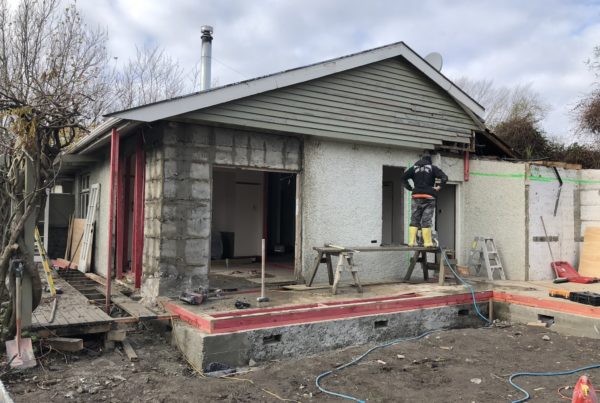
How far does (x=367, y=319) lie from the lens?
21.7 ft

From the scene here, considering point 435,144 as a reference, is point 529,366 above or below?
below

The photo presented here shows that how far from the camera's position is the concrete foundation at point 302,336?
543 cm

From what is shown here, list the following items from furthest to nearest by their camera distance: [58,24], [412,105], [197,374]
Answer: [58,24], [412,105], [197,374]

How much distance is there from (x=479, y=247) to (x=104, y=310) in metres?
7.49

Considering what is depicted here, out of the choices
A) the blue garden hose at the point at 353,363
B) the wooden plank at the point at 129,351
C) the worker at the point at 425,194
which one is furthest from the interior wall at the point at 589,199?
the wooden plank at the point at 129,351

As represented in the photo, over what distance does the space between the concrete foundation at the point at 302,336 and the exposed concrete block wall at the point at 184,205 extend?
3.89 ft

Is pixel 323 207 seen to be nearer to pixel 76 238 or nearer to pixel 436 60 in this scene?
pixel 436 60

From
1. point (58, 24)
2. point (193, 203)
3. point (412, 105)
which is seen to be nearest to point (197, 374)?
point (193, 203)

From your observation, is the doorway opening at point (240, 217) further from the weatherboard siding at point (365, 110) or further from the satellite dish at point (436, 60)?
the satellite dish at point (436, 60)

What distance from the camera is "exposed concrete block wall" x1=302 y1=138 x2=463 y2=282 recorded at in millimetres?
8359

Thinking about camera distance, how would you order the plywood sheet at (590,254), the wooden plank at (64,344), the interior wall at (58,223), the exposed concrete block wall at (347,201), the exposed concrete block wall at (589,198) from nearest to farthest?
the wooden plank at (64,344) → the exposed concrete block wall at (347,201) → the plywood sheet at (590,254) → the exposed concrete block wall at (589,198) → the interior wall at (58,223)

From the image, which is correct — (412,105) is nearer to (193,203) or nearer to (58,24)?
(193,203)

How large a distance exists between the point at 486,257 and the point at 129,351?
725 centimetres

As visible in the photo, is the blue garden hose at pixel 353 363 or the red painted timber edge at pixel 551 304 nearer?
the blue garden hose at pixel 353 363
